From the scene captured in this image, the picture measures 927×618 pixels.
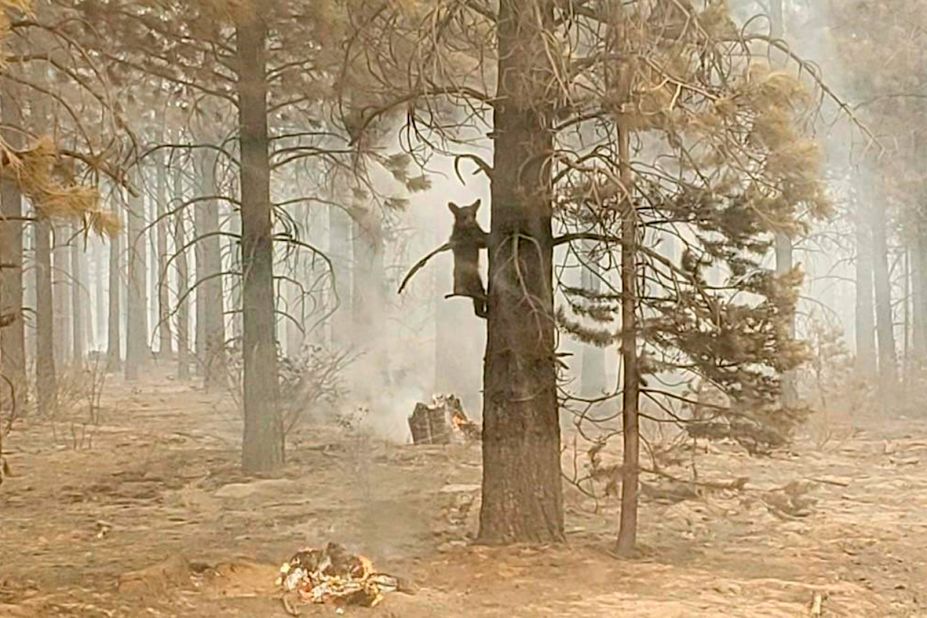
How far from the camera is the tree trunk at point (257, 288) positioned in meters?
8.24

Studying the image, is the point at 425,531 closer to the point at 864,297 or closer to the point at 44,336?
the point at 44,336

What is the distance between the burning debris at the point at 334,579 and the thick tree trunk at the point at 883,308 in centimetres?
747

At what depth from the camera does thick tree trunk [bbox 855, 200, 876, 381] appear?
37.7ft

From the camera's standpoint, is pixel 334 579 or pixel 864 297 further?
pixel 864 297

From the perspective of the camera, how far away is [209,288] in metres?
12.0

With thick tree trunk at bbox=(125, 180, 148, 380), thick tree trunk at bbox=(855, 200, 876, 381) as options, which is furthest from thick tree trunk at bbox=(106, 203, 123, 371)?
thick tree trunk at bbox=(855, 200, 876, 381)

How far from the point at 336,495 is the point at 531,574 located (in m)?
2.58

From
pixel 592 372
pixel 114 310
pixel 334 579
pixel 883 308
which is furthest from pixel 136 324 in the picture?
pixel 334 579

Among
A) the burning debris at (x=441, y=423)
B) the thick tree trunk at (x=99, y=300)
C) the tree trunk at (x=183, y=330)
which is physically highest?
the thick tree trunk at (x=99, y=300)

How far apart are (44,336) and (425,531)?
270 inches

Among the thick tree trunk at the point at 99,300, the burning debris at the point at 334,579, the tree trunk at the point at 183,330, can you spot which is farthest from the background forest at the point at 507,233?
the thick tree trunk at the point at 99,300

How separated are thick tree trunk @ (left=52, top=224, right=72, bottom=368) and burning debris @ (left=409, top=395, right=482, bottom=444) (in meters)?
4.83

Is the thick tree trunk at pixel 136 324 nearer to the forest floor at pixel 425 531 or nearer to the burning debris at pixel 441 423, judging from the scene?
the forest floor at pixel 425 531

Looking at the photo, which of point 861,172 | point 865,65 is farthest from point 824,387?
point 865,65
